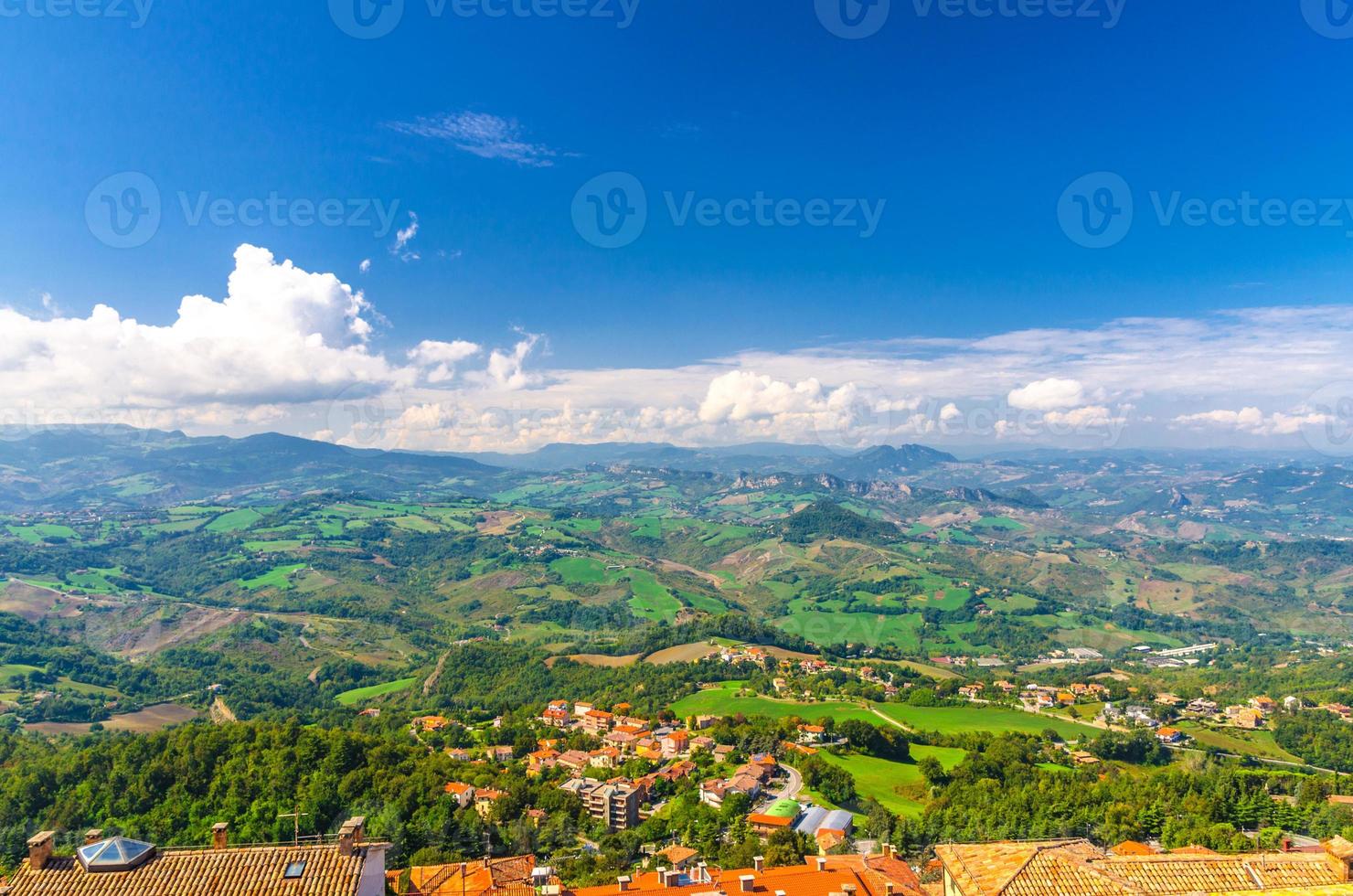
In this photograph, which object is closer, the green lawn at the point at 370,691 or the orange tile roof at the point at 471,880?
the orange tile roof at the point at 471,880

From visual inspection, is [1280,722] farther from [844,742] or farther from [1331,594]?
[1331,594]

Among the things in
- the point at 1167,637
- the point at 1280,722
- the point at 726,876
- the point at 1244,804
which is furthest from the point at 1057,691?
the point at 726,876

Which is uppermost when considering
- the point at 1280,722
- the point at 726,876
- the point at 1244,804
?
the point at 726,876

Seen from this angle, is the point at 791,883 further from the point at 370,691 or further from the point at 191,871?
the point at 370,691

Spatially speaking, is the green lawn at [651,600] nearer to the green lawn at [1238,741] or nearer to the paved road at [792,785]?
the green lawn at [1238,741]

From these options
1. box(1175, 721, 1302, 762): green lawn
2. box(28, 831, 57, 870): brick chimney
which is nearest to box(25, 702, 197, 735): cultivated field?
box(28, 831, 57, 870): brick chimney

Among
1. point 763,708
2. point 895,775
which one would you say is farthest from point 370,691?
point 895,775

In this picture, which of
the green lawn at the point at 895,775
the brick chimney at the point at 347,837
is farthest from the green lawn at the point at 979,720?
the brick chimney at the point at 347,837
